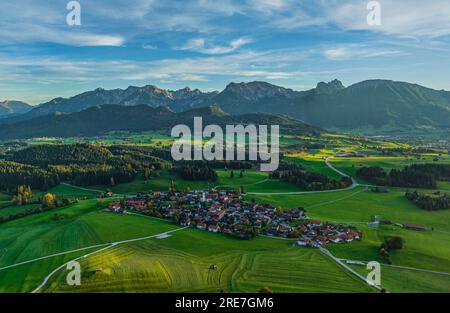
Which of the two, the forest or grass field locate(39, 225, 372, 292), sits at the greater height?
the forest

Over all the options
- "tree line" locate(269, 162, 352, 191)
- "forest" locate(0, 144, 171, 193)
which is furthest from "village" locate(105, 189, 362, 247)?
"forest" locate(0, 144, 171, 193)

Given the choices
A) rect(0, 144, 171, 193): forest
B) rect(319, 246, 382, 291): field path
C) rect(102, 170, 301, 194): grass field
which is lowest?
rect(319, 246, 382, 291): field path

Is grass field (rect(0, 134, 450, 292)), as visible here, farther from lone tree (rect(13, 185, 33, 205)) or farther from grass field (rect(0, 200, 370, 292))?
lone tree (rect(13, 185, 33, 205))

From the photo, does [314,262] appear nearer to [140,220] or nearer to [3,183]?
[140,220]

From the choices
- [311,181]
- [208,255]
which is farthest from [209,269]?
[311,181]

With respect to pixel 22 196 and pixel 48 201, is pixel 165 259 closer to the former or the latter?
pixel 48 201

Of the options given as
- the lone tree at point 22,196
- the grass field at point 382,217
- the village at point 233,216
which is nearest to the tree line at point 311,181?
the grass field at point 382,217

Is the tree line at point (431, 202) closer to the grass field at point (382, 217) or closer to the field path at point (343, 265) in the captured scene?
the grass field at point (382, 217)

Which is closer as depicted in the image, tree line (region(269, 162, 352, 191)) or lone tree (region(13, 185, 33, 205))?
lone tree (region(13, 185, 33, 205))
